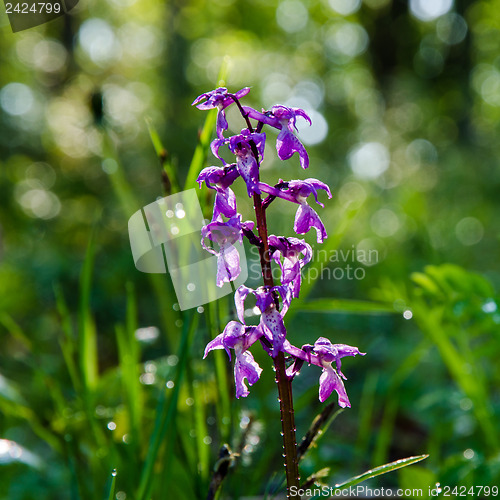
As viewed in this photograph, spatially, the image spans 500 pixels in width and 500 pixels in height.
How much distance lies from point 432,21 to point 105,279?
568 inches

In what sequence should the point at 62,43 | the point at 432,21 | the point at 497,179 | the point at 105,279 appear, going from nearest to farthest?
the point at 105,279 < the point at 497,179 < the point at 62,43 < the point at 432,21

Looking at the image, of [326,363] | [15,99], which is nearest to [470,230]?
[326,363]

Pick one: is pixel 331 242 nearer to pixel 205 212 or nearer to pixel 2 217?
pixel 205 212

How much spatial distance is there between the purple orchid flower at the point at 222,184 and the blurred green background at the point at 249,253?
1.39ft

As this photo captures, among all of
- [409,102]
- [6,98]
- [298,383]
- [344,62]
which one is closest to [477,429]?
[298,383]

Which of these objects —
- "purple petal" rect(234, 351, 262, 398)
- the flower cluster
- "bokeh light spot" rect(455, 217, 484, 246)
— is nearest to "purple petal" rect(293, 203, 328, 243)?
the flower cluster

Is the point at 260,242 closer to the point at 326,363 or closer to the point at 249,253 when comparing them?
the point at 326,363

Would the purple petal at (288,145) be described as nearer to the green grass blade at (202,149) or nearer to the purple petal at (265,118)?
the purple petal at (265,118)

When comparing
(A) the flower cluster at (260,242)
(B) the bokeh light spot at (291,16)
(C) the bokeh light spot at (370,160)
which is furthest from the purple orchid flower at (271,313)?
(B) the bokeh light spot at (291,16)

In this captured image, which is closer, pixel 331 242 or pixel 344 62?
pixel 331 242

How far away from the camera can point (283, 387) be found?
0.82m

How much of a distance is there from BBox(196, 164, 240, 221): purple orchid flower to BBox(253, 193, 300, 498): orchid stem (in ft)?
0.13

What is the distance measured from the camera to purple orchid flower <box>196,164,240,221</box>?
0.81 metres

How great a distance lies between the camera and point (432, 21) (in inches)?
587
